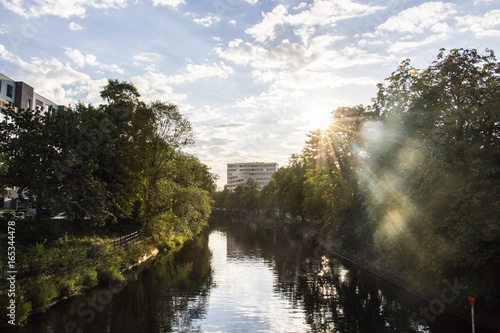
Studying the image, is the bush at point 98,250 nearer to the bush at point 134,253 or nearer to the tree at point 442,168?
the bush at point 134,253

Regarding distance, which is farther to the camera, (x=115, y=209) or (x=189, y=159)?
(x=189, y=159)

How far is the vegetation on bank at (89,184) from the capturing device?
80.8 ft

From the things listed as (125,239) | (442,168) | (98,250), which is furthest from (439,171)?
(125,239)

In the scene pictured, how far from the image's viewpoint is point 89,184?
100 ft

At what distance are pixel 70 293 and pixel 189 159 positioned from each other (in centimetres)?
2955

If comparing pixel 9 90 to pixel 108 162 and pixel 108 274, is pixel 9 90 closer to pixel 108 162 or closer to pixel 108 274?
Result: pixel 108 162

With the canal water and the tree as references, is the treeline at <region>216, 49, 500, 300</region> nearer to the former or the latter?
the tree

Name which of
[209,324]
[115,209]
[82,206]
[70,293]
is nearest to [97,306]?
[70,293]

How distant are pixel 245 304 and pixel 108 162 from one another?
743 inches

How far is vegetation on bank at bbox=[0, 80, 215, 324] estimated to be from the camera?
80.8 feet

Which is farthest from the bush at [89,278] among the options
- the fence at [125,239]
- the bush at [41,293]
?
the fence at [125,239]

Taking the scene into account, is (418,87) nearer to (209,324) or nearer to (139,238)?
(209,324)

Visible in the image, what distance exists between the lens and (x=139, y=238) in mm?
43031

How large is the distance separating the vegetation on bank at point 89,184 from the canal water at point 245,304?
1.98 metres
